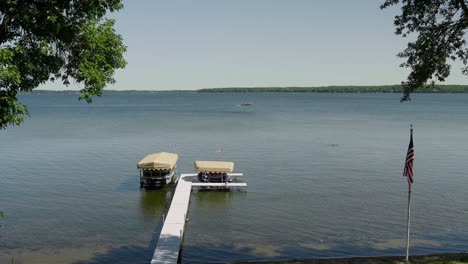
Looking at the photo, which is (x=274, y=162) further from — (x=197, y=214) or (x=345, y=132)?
(x=345, y=132)

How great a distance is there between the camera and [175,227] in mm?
26297

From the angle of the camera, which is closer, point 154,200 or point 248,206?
point 248,206

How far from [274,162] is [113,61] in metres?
36.6

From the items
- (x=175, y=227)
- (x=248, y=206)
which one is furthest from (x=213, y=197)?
(x=175, y=227)

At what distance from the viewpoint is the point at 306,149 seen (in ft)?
205

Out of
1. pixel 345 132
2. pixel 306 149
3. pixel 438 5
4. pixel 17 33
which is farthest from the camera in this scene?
pixel 345 132

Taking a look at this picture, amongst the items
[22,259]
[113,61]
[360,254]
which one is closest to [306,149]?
[360,254]

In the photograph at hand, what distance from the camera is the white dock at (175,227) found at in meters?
21.6

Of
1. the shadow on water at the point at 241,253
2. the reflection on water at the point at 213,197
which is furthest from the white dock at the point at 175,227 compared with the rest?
the shadow on water at the point at 241,253

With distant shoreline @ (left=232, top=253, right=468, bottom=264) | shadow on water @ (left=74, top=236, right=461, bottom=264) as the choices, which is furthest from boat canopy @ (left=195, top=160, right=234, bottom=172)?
distant shoreline @ (left=232, top=253, right=468, bottom=264)

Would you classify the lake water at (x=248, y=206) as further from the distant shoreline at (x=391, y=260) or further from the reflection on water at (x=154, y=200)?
the distant shoreline at (x=391, y=260)

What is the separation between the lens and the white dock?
21.6m

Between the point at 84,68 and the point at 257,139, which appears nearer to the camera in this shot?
the point at 84,68

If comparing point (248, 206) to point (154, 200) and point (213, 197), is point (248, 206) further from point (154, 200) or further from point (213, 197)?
point (154, 200)
